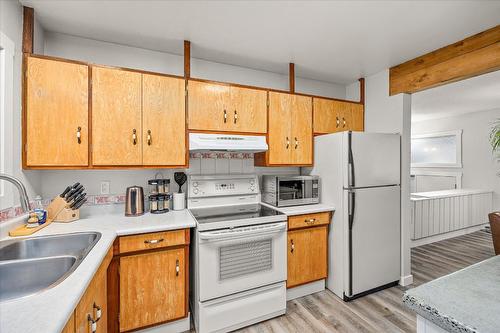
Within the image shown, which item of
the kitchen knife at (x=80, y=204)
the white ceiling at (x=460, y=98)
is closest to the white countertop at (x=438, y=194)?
the white ceiling at (x=460, y=98)

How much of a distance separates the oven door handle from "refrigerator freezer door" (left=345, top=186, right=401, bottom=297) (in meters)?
0.81

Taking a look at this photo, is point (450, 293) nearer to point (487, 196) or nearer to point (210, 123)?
point (210, 123)

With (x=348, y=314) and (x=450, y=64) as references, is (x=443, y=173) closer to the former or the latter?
(x=450, y=64)

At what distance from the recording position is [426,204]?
400cm

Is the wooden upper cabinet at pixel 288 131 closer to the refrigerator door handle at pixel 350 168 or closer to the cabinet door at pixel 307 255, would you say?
the refrigerator door handle at pixel 350 168

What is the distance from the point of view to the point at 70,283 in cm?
96

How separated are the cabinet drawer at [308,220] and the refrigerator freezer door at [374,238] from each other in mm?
270

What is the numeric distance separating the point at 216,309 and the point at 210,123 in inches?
62.8

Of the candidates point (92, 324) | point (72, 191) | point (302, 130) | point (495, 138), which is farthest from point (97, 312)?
point (495, 138)

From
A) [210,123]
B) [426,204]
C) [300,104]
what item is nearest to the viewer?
[210,123]

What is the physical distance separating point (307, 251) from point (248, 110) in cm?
156

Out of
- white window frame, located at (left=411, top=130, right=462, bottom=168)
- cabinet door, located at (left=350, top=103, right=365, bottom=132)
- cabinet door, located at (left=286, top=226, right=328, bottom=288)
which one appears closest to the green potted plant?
white window frame, located at (left=411, top=130, right=462, bottom=168)

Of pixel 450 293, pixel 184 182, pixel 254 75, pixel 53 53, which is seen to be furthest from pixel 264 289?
pixel 53 53

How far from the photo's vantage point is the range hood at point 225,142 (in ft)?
7.09
